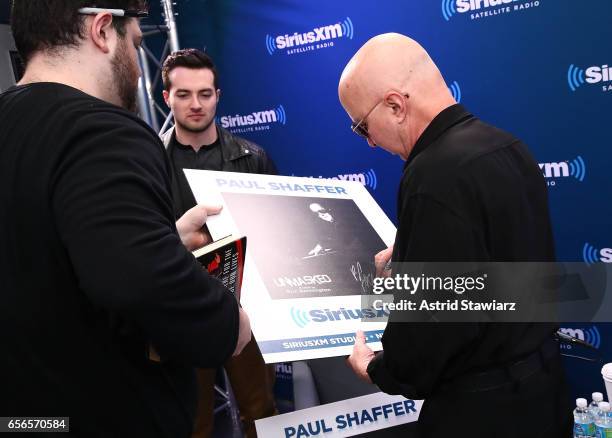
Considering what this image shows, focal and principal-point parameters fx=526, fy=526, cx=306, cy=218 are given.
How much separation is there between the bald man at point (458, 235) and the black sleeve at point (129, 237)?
549 millimetres

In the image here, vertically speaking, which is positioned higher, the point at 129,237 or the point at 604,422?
the point at 129,237

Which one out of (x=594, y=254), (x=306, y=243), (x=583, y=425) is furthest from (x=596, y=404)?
(x=306, y=243)

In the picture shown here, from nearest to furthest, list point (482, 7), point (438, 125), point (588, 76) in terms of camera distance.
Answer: point (438, 125)
point (588, 76)
point (482, 7)

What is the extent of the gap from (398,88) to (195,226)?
73 cm

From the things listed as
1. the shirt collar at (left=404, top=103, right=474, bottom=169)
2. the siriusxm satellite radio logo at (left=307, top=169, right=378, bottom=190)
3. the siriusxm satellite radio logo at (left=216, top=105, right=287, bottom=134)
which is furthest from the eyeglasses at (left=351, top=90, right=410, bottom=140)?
the siriusxm satellite radio logo at (left=216, top=105, right=287, bottom=134)

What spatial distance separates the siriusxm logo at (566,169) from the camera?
2.92m

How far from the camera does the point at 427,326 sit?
4.12 ft

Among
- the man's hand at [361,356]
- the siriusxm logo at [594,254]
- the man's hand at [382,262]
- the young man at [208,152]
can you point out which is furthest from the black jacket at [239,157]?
the siriusxm logo at [594,254]

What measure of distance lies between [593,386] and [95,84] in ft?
10.3

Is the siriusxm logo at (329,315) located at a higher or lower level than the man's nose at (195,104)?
A: lower

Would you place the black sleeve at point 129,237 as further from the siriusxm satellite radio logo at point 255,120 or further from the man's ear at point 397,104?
the siriusxm satellite radio logo at point 255,120

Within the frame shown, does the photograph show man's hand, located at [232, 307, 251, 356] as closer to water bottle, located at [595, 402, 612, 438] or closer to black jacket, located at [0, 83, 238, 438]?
black jacket, located at [0, 83, 238, 438]

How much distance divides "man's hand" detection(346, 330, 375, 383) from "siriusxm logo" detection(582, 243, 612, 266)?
1839 millimetres

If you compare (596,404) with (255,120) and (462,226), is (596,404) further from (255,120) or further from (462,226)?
(255,120)
